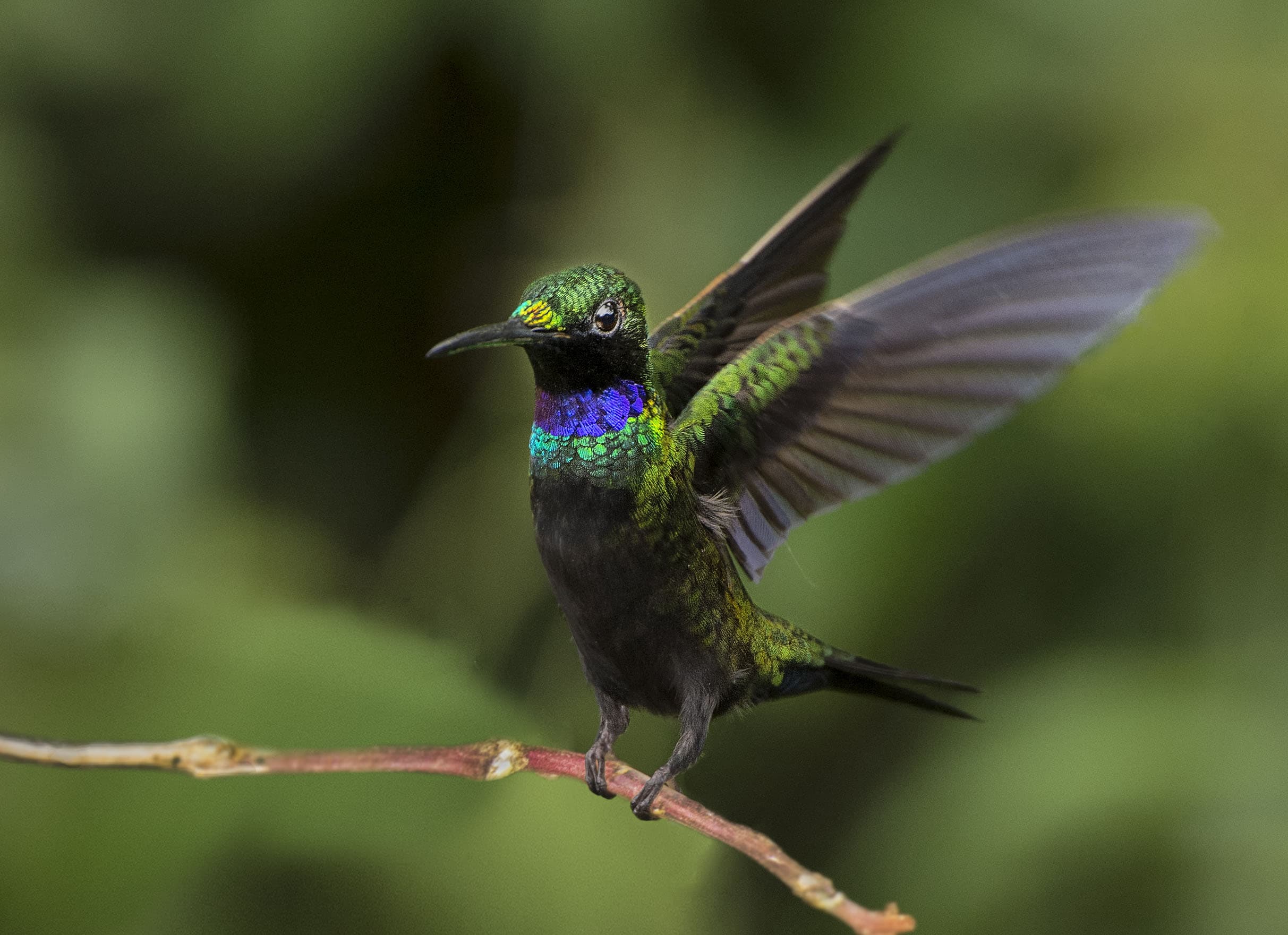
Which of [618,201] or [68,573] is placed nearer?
[68,573]

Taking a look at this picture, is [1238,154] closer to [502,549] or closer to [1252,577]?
[1252,577]

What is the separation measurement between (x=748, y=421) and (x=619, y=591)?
3.9 inches

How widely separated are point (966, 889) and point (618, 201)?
26.4 inches

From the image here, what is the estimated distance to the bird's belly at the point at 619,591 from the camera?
20.6 inches

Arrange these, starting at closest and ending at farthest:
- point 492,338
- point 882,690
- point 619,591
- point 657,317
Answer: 1. point 492,338
2. point 619,591
3. point 882,690
4. point 657,317

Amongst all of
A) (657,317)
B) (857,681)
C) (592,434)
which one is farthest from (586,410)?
(657,317)

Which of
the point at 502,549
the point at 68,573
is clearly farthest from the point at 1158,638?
the point at 68,573

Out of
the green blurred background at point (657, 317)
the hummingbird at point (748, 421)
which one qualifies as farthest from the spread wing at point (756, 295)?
the green blurred background at point (657, 317)

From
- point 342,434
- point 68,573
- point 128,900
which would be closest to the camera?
point 128,900

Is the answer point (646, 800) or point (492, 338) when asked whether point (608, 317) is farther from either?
point (646, 800)

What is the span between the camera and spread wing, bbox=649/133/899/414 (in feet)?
2.21

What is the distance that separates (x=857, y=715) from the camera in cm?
114

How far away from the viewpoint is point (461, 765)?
0.54 metres

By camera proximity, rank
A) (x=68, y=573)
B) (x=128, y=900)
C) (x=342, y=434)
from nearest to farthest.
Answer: (x=128, y=900)
(x=68, y=573)
(x=342, y=434)
